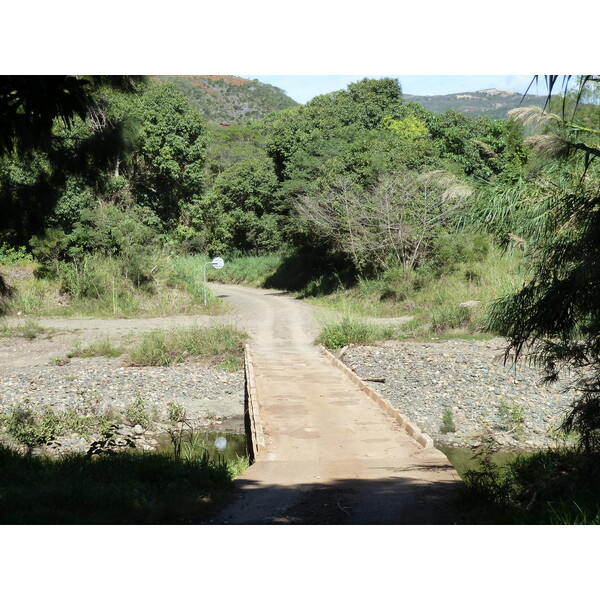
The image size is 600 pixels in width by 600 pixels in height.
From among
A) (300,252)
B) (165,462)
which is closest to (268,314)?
(300,252)

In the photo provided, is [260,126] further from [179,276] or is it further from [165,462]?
[165,462]

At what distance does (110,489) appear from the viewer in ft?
14.5

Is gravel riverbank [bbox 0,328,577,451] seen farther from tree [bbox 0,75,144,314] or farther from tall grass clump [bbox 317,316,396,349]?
tree [bbox 0,75,144,314]

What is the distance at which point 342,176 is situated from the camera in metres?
20.7

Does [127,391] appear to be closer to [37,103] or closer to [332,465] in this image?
[332,465]

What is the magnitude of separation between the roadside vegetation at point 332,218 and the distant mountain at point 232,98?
13.5 m

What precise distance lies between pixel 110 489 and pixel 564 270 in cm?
336

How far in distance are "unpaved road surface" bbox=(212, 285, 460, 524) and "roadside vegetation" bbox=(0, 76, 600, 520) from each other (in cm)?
67

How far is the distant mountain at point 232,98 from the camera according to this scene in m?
50.7

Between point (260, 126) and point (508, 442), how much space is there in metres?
35.6

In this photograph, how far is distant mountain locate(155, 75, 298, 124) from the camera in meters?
50.7

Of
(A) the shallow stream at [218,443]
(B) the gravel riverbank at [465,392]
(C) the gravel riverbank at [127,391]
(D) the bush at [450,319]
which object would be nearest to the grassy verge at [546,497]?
(B) the gravel riverbank at [465,392]

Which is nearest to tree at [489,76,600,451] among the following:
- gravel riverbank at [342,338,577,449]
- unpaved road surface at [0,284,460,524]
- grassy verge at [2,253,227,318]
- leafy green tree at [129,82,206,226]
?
unpaved road surface at [0,284,460,524]
